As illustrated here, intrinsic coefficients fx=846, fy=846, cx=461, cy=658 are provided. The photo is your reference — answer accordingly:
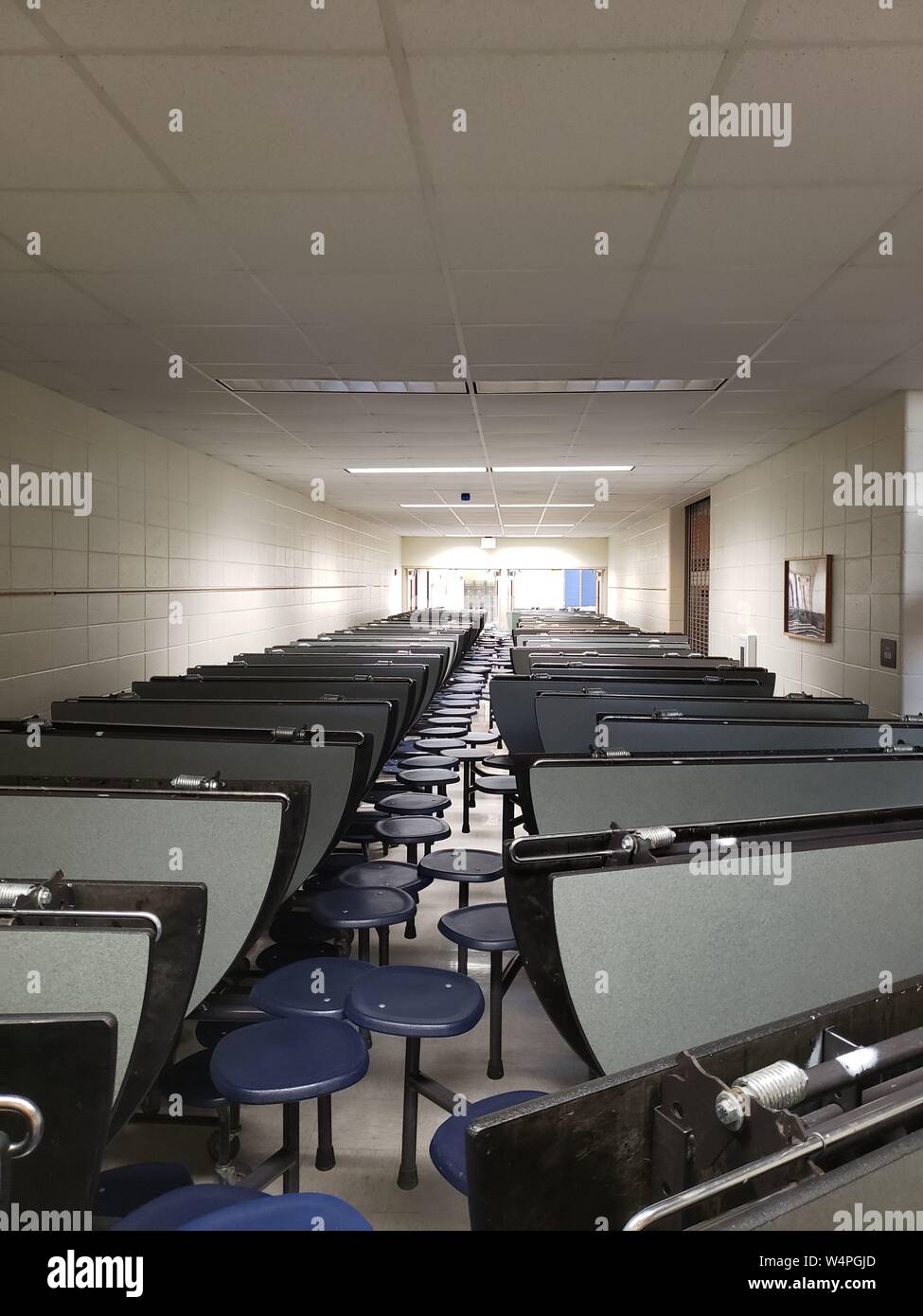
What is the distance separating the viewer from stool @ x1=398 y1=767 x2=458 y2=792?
3.81 m

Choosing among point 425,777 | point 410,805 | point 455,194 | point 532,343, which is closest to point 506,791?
point 425,777

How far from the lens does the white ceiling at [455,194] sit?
174 cm

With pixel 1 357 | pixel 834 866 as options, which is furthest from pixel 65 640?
pixel 834 866

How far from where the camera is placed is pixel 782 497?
21.8 feet

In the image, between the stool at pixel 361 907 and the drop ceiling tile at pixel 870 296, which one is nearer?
Result: the stool at pixel 361 907

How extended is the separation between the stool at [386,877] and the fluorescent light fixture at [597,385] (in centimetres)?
282

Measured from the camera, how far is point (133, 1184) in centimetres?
143

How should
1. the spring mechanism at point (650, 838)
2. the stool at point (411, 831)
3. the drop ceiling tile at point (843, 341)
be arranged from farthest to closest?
the drop ceiling tile at point (843, 341) → the stool at point (411, 831) → the spring mechanism at point (650, 838)

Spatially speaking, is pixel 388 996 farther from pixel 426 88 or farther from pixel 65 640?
pixel 65 640

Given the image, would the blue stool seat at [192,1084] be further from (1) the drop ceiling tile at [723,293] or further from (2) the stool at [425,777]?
(1) the drop ceiling tile at [723,293]

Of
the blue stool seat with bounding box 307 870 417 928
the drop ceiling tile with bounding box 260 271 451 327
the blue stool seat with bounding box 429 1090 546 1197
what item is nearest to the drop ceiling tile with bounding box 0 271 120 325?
the drop ceiling tile with bounding box 260 271 451 327

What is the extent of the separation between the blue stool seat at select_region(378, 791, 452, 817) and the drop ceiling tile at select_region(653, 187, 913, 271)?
2162 mm

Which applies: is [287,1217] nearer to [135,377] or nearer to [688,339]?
[688,339]

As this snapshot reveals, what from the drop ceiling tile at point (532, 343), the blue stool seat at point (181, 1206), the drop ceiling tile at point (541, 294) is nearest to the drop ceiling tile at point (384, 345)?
the drop ceiling tile at point (532, 343)
